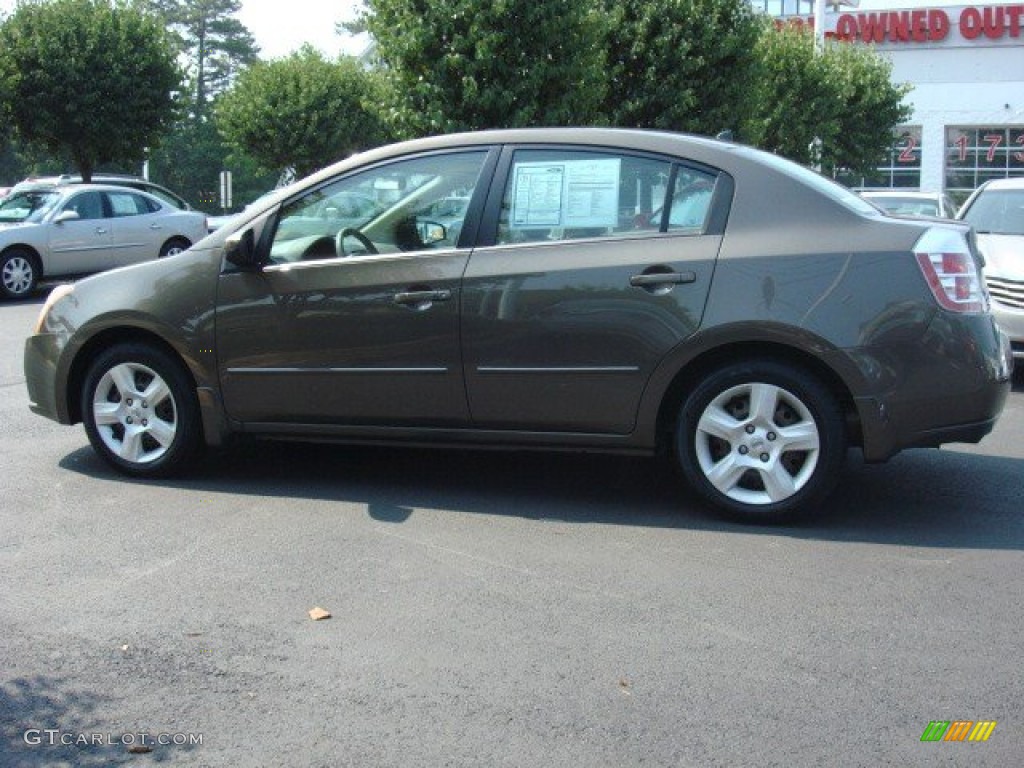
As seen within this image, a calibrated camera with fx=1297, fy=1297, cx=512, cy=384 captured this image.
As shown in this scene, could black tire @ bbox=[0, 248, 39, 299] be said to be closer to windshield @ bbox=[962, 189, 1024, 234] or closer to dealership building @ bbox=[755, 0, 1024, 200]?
windshield @ bbox=[962, 189, 1024, 234]

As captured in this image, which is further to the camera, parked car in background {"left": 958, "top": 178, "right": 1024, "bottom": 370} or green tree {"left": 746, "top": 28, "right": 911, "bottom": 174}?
green tree {"left": 746, "top": 28, "right": 911, "bottom": 174}

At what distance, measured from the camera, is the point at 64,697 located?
383cm

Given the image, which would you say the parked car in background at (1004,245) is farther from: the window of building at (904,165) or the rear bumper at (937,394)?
the window of building at (904,165)

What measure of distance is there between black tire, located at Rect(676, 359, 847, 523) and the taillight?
2.07 ft

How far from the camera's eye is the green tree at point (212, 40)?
244 ft

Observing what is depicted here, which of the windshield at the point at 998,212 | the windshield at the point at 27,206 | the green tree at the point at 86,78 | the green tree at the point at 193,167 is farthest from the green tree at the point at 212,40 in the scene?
the windshield at the point at 998,212

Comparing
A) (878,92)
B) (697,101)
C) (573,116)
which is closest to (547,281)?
(573,116)

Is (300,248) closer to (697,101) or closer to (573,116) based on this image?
(573,116)

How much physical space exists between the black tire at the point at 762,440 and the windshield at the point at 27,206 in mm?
14547

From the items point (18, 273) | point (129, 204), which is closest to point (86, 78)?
point (129, 204)

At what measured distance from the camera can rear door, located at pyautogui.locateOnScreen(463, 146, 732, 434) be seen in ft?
18.3

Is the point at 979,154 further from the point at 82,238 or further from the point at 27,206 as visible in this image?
the point at 27,206

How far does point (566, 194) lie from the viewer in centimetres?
582

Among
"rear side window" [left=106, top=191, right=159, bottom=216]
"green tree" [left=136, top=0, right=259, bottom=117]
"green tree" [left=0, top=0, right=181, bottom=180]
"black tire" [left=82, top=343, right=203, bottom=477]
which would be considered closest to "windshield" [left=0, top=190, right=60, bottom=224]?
"rear side window" [left=106, top=191, right=159, bottom=216]
